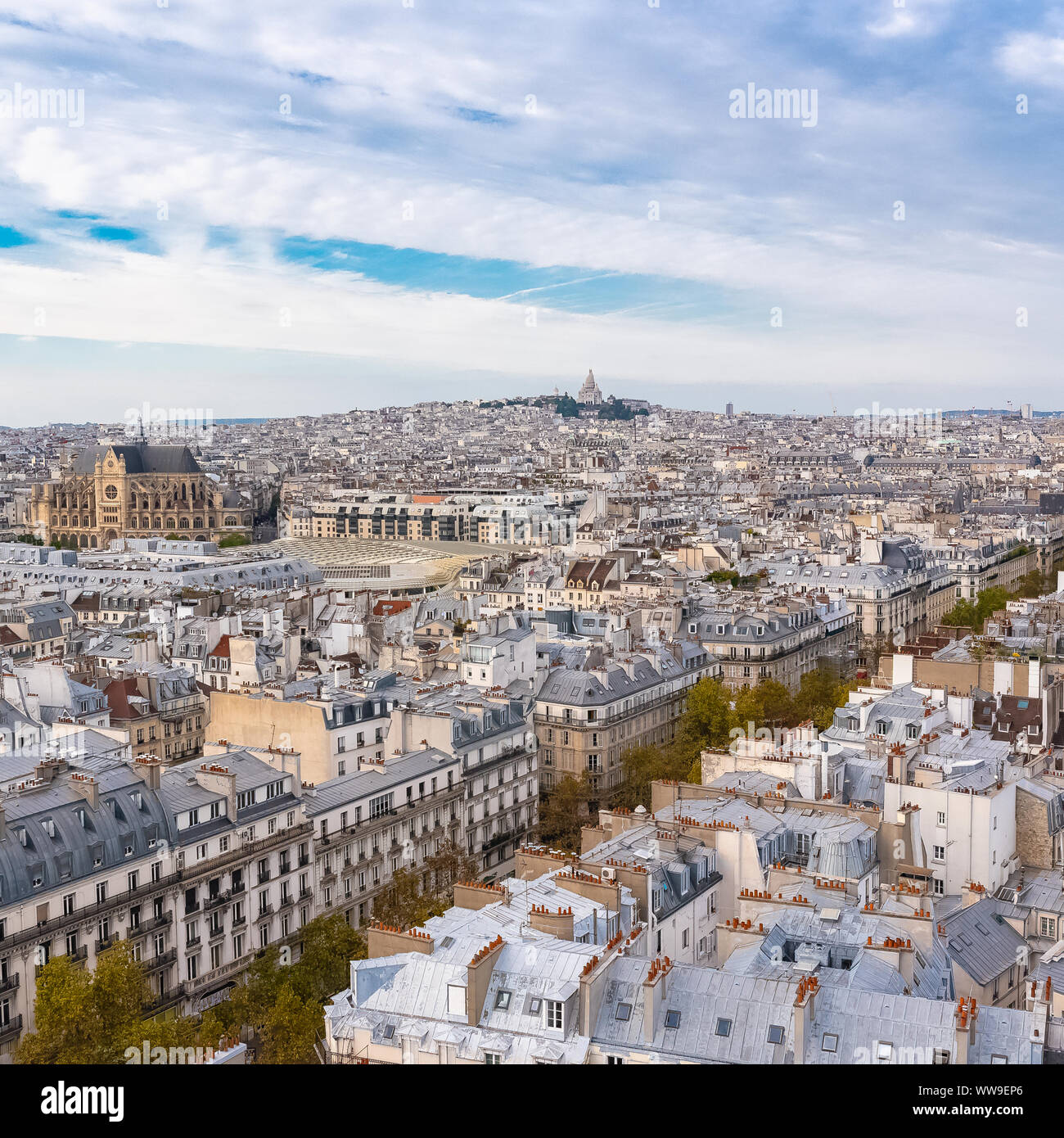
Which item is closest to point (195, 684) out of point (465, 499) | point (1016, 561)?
point (1016, 561)

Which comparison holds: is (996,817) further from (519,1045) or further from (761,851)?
(519,1045)

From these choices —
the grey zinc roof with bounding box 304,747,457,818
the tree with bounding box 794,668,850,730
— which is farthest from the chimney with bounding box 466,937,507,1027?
the tree with bounding box 794,668,850,730

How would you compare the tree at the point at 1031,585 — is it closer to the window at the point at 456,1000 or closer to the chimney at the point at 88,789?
the chimney at the point at 88,789

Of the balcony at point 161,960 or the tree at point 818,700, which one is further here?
the tree at point 818,700

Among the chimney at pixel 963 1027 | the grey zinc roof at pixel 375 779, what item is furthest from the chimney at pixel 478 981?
the grey zinc roof at pixel 375 779

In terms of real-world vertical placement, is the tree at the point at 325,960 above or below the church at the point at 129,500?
below

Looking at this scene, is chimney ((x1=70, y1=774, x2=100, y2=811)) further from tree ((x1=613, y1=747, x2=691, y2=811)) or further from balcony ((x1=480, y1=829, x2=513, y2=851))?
tree ((x1=613, y1=747, x2=691, y2=811))
